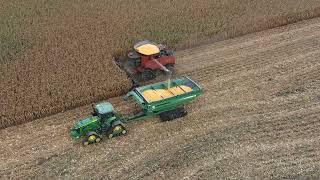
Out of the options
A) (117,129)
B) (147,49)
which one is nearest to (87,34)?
(147,49)

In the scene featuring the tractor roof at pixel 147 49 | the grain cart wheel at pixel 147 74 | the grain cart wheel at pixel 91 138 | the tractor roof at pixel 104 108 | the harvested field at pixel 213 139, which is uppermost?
the tractor roof at pixel 147 49

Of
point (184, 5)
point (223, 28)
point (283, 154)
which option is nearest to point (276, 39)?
point (223, 28)

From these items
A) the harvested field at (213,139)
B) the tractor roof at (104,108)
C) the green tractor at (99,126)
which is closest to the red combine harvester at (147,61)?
the harvested field at (213,139)

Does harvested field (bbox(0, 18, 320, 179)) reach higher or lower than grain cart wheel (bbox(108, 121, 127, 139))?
lower

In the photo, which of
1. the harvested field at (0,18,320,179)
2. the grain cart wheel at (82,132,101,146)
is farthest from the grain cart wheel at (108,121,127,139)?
the grain cart wheel at (82,132,101,146)

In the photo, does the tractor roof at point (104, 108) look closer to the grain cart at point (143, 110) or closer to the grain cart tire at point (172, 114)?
the grain cart at point (143, 110)

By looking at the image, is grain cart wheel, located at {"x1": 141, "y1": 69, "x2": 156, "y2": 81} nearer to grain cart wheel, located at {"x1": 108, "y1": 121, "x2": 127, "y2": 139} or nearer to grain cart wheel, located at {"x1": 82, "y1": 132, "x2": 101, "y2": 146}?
grain cart wheel, located at {"x1": 108, "y1": 121, "x2": 127, "y2": 139}
